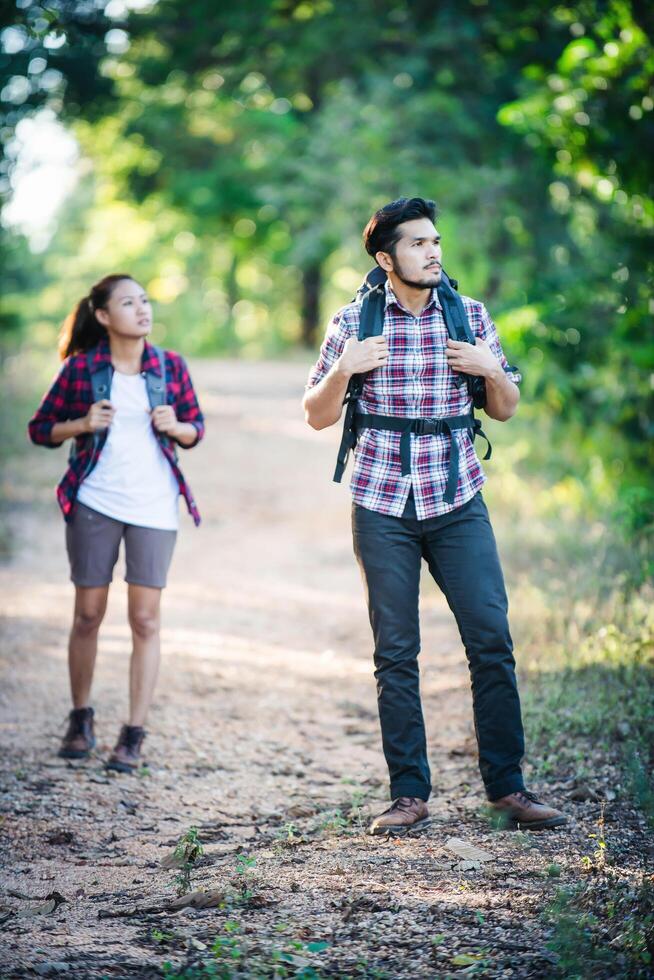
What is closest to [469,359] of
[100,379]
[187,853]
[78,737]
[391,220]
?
[391,220]

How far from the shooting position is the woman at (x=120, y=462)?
5.03 m

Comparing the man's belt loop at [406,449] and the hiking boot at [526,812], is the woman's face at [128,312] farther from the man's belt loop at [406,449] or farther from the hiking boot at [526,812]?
the hiking boot at [526,812]

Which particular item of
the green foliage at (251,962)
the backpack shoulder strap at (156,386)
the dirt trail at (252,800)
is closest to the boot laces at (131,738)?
the dirt trail at (252,800)

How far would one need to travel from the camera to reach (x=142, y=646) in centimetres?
514

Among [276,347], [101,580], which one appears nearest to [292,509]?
[101,580]

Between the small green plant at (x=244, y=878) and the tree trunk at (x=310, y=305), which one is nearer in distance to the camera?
the small green plant at (x=244, y=878)

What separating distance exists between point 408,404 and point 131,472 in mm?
1580

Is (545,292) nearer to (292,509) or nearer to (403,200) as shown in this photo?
(292,509)

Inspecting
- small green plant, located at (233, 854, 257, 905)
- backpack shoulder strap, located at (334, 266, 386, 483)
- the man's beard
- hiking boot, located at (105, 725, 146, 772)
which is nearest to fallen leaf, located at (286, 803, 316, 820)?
small green plant, located at (233, 854, 257, 905)

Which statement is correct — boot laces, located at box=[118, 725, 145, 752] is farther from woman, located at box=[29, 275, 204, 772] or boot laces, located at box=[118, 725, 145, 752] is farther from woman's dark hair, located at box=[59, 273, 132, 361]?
woman's dark hair, located at box=[59, 273, 132, 361]

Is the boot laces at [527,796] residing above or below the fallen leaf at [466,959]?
above

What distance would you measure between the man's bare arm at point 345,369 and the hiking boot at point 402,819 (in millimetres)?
1519

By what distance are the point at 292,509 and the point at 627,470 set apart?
4788mm

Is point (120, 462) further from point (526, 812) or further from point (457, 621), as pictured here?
point (526, 812)
